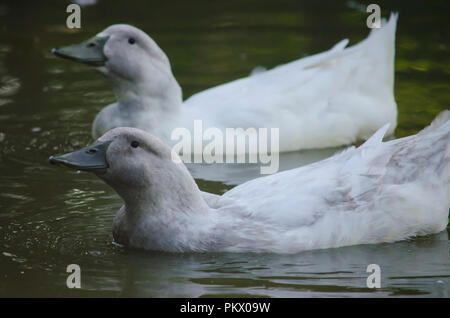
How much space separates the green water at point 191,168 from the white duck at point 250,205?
10cm

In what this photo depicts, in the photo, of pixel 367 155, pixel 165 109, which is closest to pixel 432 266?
pixel 367 155

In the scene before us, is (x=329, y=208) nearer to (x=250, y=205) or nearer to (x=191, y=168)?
(x=250, y=205)

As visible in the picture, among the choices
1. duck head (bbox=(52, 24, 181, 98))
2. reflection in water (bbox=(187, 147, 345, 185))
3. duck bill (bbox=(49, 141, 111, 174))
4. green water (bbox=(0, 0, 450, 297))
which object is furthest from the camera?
duck head (bbox=(52, 24, 181, 98))

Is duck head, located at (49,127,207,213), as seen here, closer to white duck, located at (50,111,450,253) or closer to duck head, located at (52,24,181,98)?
white duck, located at (50,111,450,253)

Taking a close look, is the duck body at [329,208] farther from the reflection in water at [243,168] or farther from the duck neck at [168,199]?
the reflection in water at [243,168]

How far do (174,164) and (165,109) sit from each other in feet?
8.34

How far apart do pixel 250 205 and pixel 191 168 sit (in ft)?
7.12

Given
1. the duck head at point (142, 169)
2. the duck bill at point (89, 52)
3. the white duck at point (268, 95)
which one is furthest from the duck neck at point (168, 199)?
the duck bill at point (89, 52)

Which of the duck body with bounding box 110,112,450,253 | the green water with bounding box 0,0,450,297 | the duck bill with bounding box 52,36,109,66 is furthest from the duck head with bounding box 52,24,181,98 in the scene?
the duck body with bounding box 110,112,450,253

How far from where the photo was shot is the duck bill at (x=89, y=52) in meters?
8.23

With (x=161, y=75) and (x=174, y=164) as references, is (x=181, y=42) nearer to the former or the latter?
(x=161, y=75)

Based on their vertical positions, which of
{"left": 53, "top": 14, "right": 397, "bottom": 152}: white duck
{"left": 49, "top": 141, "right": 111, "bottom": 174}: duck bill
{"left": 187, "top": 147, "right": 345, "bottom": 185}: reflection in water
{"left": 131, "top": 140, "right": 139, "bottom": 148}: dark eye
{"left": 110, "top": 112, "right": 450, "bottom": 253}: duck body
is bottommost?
{"left": 110, "top": 112, "right": 450, "bottom": 253}: duck body

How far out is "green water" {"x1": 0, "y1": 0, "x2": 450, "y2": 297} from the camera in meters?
5.48

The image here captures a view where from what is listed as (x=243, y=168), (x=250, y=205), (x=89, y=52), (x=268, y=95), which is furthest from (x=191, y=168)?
(x=250, y=205)
